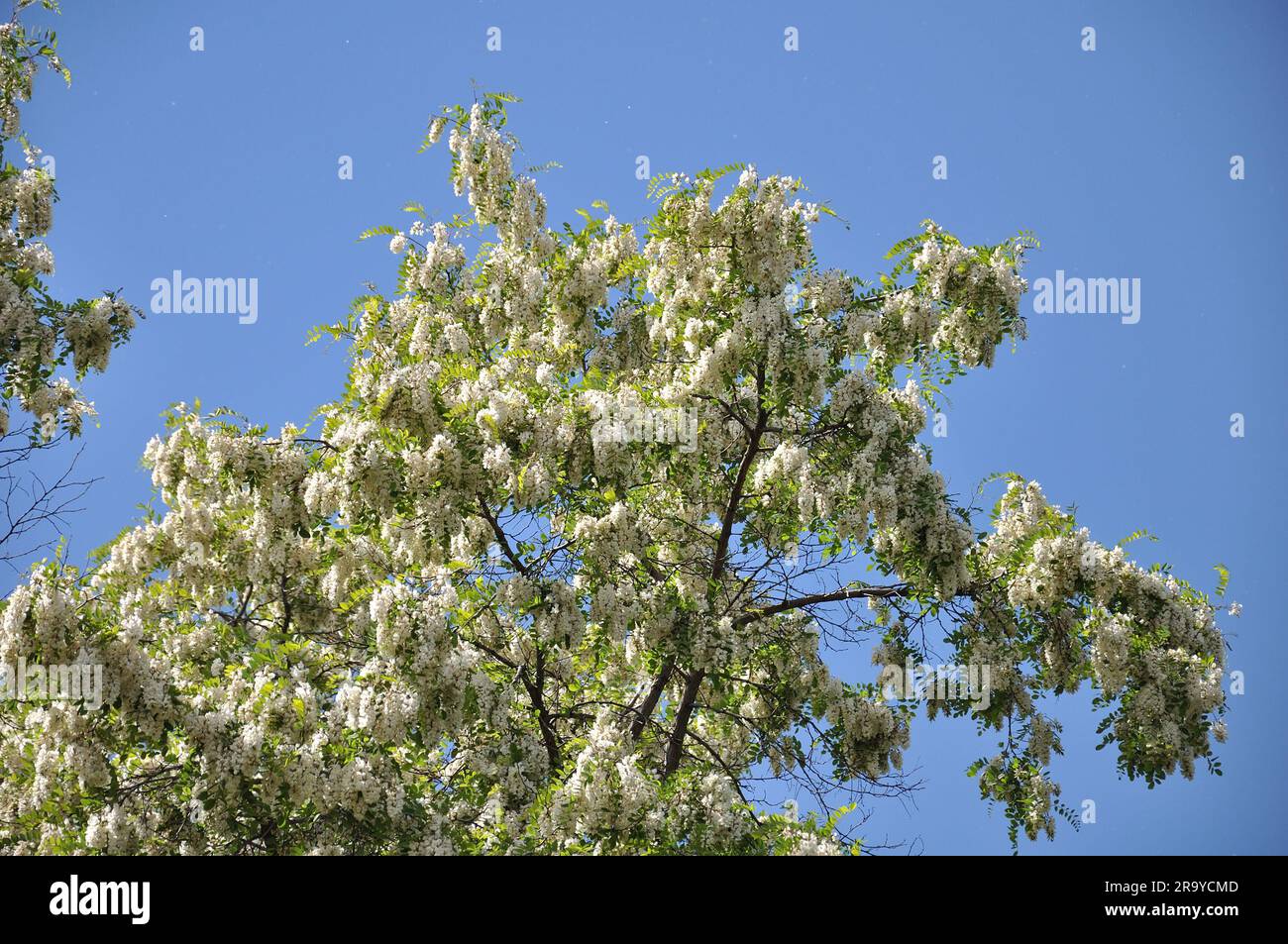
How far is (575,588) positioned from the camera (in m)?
10.4

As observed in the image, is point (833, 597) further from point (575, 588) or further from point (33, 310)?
point (33, 310)

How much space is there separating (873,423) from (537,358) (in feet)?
13.1

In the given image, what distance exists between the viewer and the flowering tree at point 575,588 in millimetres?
8953

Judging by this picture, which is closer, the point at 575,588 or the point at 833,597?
the point at 575,588

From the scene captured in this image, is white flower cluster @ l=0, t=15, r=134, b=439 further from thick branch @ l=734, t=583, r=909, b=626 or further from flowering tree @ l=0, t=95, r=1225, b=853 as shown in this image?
thick branch @ l=734, t=583, r=909, b=626

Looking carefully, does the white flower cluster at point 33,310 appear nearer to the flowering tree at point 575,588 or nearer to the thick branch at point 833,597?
the flowering tree at point 575,588

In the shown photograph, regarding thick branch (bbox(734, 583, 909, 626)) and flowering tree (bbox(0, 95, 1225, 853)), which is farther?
thick branch (bbox(734, 583, 909, 626))

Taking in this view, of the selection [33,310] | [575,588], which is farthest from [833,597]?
[33,310]

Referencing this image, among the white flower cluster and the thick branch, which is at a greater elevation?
the white flower cluster

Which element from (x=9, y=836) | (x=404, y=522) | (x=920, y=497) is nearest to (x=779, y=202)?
(x=920, y=497)

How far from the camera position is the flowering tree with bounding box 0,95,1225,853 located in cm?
895

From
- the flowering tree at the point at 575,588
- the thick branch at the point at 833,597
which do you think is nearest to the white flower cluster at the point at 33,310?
the flowering tree at the point at 575,588

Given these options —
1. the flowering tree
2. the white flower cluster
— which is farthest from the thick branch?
the white flower cluster
